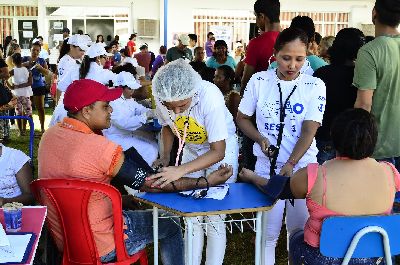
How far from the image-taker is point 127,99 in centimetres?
461

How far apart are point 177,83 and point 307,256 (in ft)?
3.35

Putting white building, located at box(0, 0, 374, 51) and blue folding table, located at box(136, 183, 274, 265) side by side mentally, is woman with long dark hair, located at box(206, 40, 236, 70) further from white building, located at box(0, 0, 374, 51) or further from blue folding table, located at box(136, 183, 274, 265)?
white building, located at box(0, 0, 374, 51)

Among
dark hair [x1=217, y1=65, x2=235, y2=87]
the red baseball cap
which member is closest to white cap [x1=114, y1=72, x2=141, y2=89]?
dark hair [x1=217, y1=65, x2=235, y2=87]

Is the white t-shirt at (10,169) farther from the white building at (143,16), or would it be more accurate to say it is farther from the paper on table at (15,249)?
the white building at (143,16)

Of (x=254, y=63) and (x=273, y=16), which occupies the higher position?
(x=273, y=16)

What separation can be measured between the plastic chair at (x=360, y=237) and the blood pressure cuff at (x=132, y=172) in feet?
2.87

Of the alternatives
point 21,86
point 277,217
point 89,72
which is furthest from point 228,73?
point 21,86

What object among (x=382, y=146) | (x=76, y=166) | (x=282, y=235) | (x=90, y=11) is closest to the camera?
(x=76, y=166)

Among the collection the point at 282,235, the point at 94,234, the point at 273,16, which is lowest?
the point at 282,235

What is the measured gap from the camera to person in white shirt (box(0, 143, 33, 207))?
8.75 ft

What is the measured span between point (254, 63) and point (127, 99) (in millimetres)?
1400

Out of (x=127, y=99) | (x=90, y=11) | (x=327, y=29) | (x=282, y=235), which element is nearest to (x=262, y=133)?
(x=282, y=235)

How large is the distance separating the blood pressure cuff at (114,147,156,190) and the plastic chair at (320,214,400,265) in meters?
0.87

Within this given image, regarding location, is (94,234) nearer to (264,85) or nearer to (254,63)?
(264,85)
